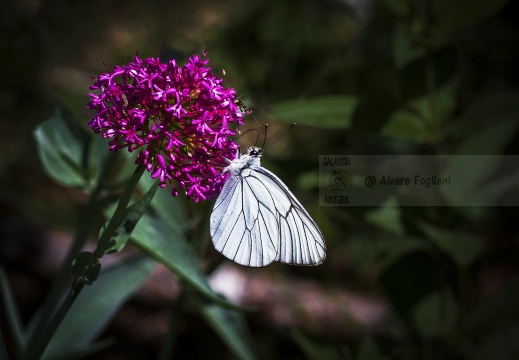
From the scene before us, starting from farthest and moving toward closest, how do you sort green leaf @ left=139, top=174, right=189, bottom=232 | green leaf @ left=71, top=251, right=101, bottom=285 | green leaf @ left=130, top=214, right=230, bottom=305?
green leaf @ left=139, top=174, right=189, bottom=232 < green leaf @ left=130, top=214, right=230, bottom=305 < green leaf @ left=71, top=251, right=101, bottom=285

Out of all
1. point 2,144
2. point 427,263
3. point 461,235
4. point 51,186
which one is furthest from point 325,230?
point 2,144

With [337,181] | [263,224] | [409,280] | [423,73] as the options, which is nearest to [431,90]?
[423,73]

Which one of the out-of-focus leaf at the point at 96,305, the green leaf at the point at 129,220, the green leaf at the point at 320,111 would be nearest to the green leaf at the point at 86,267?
the green leaf at the point at 129,220

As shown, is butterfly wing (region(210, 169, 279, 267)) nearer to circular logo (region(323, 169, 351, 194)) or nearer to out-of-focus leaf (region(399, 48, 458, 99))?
circular logo (region(323, 169, 351, 194))

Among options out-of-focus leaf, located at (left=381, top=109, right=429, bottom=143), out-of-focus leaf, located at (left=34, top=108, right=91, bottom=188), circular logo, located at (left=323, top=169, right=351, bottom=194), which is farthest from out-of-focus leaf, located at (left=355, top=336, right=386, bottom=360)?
out-of-focus leaf, located at (left=34, top=108, right=91, bottom=188)

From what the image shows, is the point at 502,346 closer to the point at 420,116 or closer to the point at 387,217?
the point at 387,217

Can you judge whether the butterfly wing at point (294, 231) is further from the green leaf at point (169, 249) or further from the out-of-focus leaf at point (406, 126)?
the out-of-focus leaf at point (406, 126)
